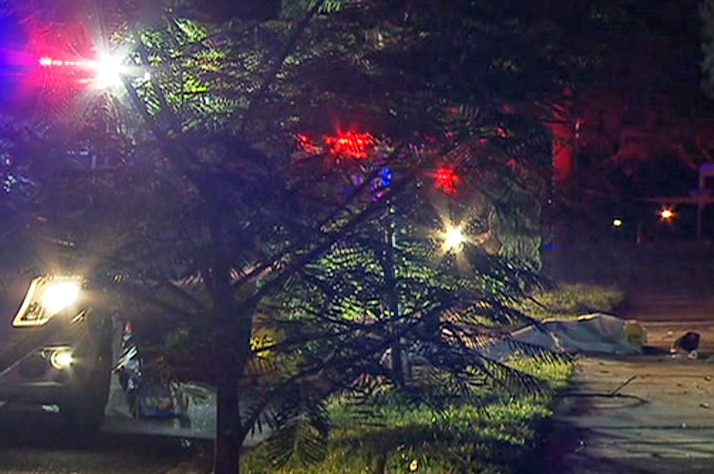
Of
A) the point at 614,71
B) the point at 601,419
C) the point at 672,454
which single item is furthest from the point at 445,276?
the point at 601,419

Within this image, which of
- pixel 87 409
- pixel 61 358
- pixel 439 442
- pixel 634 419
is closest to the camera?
pixel 439 442

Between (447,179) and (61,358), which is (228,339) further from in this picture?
(61,358)

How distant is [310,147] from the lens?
4.34 metres

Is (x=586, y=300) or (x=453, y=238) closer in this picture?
(x=453, y=238)

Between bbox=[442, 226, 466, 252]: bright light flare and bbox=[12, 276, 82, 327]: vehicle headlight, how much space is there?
1427 millimetres

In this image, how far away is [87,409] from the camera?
9883mm

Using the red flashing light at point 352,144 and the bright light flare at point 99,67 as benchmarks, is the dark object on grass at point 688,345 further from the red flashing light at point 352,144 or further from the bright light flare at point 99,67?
the bright light flare at point 99,67

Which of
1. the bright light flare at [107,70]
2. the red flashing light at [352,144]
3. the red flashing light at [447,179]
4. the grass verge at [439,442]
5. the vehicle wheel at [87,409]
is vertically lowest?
the grass verge at [439,442]

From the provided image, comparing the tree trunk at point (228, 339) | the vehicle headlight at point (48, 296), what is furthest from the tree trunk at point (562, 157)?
the vehicle headlight at point (48, 296)

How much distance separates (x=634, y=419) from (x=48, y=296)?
758cm

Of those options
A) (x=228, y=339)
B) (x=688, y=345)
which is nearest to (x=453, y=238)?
(x=228, y=339)

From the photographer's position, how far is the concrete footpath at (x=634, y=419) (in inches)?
344

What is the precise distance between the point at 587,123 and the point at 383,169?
125cm

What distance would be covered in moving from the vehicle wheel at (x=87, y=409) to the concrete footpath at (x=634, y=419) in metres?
3.75
